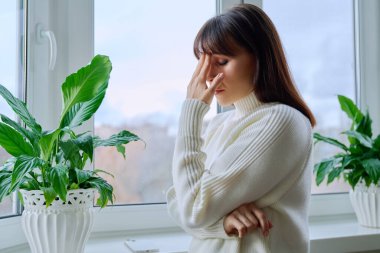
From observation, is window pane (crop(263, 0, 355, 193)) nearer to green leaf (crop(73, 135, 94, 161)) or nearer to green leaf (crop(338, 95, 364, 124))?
green leaf (crop(338, 95, 364, 124))

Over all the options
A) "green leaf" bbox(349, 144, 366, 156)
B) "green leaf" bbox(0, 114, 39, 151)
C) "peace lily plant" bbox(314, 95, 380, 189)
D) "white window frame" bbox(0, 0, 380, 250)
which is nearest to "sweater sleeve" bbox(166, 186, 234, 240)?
"green leaf" bbox(0, 114, 39, 151)

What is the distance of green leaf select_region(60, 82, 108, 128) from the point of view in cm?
119

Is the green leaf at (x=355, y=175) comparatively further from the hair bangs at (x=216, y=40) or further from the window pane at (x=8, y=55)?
the window pane at (x=8, y=55)

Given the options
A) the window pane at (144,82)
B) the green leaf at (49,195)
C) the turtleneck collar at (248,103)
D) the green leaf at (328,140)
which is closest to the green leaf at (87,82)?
the green leaf at (49,195)

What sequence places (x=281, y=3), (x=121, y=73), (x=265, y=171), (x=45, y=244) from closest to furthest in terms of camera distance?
(x=265, y=171) < (x=45, y=244) < (x=121, y=73) < (x=281, y=3)

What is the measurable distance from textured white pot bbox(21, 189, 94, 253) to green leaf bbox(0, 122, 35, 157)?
11cm

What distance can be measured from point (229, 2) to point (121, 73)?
20.3 inches

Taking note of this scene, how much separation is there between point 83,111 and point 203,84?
1.05 feet

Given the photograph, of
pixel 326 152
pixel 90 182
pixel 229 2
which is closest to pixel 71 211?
pixel 90 182

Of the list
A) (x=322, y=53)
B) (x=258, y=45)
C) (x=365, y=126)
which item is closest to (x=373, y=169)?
(x=365, y=126)

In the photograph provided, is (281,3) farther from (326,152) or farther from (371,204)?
(371,204)

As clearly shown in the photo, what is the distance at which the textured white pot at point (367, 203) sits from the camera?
1.70 metres

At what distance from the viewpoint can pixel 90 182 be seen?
1.19 m

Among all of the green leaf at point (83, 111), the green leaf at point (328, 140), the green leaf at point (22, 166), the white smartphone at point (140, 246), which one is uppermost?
the green leaf at point (83, 111)
